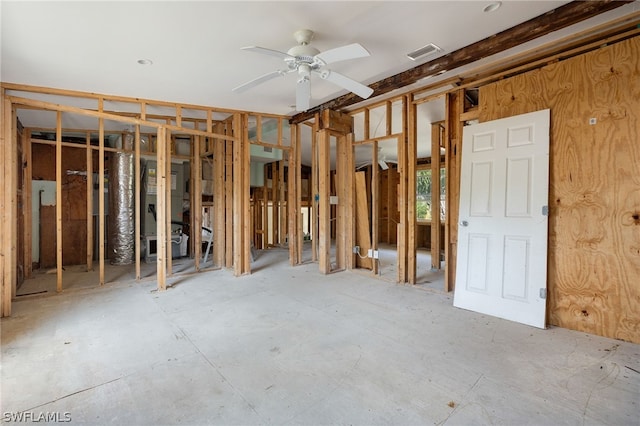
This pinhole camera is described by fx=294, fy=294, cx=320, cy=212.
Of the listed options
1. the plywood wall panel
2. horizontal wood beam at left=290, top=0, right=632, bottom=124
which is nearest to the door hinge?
the plywood wall panel

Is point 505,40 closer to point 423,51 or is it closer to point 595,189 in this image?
point 423,51

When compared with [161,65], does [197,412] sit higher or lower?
lower

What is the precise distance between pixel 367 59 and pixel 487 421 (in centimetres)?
326

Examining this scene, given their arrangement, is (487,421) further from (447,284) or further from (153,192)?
(153,192)

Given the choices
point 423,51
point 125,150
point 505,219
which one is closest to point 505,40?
point 423,51

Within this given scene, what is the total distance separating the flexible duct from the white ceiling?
1884 millimetres

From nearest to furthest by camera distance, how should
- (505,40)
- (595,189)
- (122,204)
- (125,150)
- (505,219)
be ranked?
1. (595,189)
2. (505,40)
3. (505,219)
4. (125,150)
5. (122,204)

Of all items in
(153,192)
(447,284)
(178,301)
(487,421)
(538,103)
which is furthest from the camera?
(153,192)

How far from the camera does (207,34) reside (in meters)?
2.67

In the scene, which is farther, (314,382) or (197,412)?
(314,382)

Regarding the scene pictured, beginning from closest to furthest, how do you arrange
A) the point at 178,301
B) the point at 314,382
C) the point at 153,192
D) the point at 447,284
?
the point at 314,382 → the point at 178,301 → the point at 447,284 → the point at 153,192

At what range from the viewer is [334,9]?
2.36 metres

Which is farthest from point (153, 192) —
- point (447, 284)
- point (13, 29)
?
point (447, 284)

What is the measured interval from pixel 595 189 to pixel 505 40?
159 centimetres
